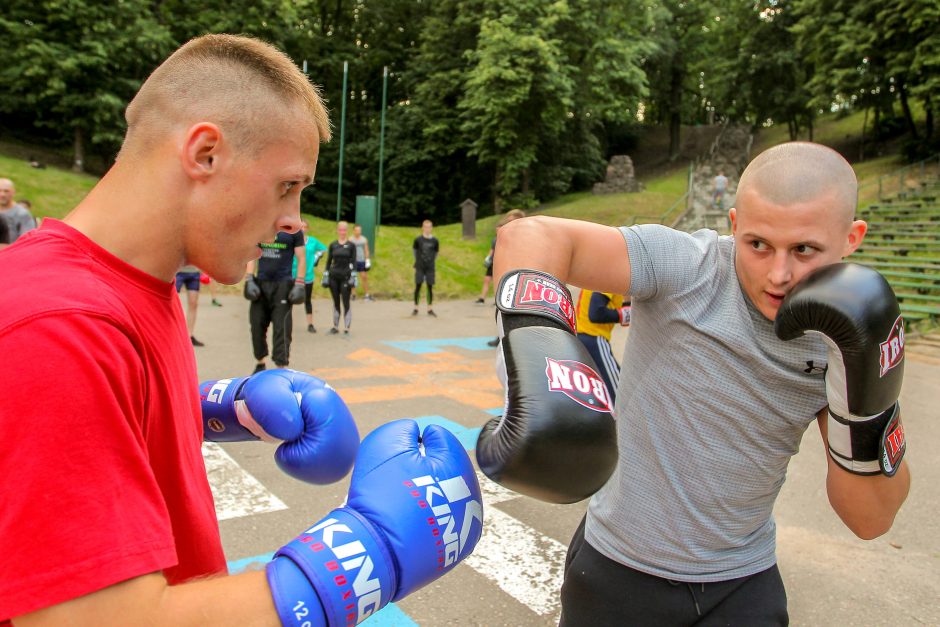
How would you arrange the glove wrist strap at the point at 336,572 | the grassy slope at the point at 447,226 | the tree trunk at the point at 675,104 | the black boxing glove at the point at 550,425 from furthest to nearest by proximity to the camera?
the tree trunk at the point at 675,104
the grassy slope at the point at 447,226
the black boxing glove at the point at 550,425
the glove wrist strap at the point at 336,572

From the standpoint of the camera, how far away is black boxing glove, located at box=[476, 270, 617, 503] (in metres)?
1.16

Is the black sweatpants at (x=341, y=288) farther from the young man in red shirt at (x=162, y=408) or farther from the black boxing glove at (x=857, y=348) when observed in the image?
the black boxing glove at (x=857, y=348)

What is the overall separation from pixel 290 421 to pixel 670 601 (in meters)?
1.15

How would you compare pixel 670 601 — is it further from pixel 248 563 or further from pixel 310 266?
pixel 310 266

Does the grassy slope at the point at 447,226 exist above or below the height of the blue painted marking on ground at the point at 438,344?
above

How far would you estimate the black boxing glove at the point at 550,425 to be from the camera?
45.8 inches

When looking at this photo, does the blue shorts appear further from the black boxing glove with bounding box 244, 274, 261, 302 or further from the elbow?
the elbow

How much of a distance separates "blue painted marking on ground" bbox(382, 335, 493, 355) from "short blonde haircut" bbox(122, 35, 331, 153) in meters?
7.96

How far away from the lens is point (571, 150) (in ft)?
108

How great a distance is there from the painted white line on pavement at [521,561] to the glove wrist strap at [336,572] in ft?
7.42

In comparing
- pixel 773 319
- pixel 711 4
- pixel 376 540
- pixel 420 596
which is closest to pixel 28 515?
pixel 376 540

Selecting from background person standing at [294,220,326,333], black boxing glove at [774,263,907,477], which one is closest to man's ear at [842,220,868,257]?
black boxing glove at [774,263,907,477]

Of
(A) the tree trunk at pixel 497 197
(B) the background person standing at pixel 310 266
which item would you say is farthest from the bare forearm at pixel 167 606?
(A) the tree trunk at pixel 497 197

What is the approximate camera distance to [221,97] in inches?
49.7
